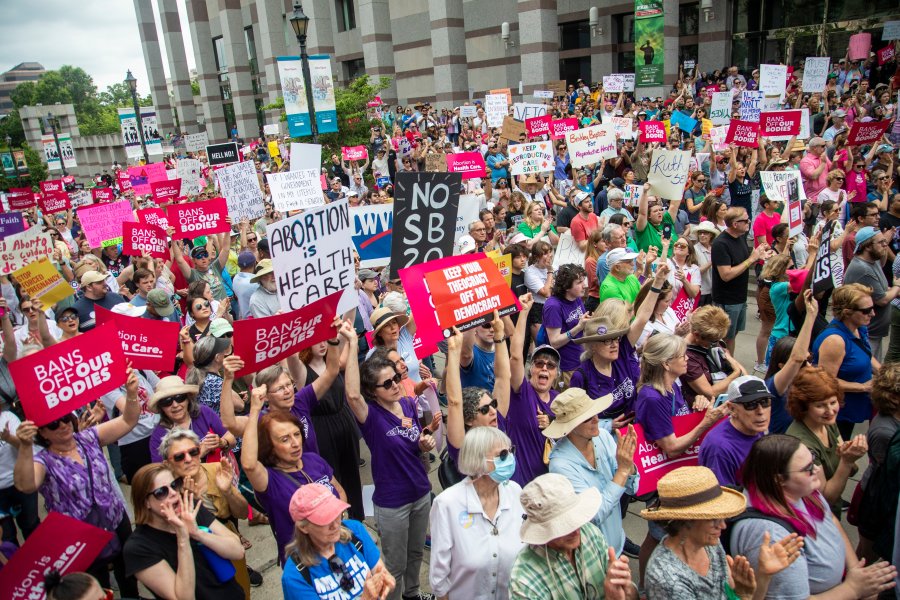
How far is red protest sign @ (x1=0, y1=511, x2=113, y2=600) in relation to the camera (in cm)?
299

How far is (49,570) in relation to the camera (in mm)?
3090

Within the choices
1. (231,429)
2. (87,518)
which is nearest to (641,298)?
(231,429)

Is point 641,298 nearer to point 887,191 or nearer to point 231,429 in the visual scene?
point 231,429

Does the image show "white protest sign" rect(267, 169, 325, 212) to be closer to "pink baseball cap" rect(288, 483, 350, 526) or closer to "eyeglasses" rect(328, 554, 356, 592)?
"pink baseball cap" rect(288, 483, 350, 526)

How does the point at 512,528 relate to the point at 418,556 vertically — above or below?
above

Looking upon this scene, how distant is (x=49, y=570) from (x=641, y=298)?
486 cm

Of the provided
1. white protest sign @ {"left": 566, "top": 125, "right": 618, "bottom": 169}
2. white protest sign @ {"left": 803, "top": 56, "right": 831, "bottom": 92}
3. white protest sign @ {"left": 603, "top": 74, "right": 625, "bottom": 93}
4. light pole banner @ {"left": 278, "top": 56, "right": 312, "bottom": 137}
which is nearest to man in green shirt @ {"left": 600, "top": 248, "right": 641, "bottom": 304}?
white protest sign @ {"left": 566, "top": 125, "right": 618, "bottom": 169}

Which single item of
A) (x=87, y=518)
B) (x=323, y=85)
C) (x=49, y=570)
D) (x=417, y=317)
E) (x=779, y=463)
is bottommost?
(x=87, y=518)

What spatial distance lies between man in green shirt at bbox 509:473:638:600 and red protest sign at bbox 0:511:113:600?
7.33 ft

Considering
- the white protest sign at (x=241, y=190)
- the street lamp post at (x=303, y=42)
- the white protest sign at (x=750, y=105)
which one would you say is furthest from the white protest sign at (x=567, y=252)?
the white protest sign at (x=750, y=105)

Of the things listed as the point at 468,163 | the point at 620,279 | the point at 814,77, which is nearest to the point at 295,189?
the point at 468,163

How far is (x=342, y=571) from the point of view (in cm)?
301

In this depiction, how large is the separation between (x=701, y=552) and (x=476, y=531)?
110 centimetres

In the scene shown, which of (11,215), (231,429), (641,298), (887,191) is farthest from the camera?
(11,215)
